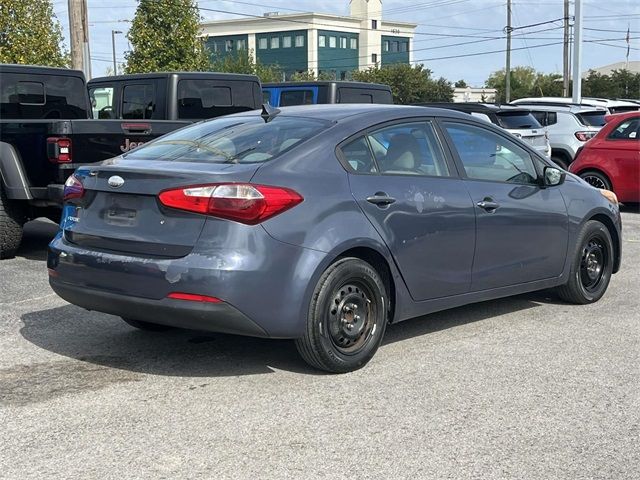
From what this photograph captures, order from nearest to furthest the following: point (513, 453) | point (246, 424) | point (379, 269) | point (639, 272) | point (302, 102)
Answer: point (513, 453) → point (246, 424) → point (379, 269) → point (639, 272) → point (302, 102)

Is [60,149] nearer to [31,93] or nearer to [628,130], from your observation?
[31,93]

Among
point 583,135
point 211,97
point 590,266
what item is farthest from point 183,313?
point 583,135

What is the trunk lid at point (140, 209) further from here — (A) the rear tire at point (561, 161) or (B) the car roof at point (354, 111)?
(A) the rear tire at point (561, 161)

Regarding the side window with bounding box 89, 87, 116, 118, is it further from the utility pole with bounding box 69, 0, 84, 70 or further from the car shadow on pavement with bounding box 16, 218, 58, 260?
the utility pole with bounding box 69, 0, 84, 70

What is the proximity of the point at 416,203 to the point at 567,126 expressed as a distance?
537 inches

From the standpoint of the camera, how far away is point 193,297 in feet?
15.2

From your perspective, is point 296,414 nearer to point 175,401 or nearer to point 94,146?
point 175,401

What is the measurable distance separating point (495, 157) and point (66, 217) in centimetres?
306

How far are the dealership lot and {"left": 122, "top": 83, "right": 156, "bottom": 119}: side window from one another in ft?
15.3

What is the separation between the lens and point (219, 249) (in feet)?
15.2

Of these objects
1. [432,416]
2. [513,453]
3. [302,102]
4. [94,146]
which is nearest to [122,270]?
[432,416]

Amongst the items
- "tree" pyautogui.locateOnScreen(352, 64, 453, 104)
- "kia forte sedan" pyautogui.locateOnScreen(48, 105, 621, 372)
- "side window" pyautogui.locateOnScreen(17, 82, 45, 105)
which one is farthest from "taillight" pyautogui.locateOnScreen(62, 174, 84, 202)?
"tree" pyautogui.locateOnScreen(352, 64, 453, 104)

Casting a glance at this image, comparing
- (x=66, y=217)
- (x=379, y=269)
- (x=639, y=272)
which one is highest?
(x=66, y=217)

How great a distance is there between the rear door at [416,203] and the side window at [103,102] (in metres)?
6.58
